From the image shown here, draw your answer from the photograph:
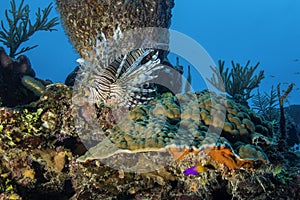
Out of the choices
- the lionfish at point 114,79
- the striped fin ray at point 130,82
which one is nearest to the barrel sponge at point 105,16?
the lionfish at point 114,79

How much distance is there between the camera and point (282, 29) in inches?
4289

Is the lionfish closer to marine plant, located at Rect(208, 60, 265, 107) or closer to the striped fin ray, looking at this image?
the striped fin ray

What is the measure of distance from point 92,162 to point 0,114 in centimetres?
124

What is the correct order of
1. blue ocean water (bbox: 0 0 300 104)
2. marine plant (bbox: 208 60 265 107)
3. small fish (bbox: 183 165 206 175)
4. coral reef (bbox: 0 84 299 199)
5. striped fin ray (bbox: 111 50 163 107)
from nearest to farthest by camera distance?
1. coral reef (bbox: 0 84 299 199)
2. small fish (bbox: 183 165 206 175)
3. striped fin ray (bbox: 111 50 163 107)
4. marine plant (bbox: 208 60 265 107)
5. blue ocean water (bbox: 0 0 300 104)

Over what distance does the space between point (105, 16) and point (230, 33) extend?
4514 inches

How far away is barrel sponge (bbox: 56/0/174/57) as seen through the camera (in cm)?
474

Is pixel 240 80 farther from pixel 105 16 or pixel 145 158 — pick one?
pixel 145 158

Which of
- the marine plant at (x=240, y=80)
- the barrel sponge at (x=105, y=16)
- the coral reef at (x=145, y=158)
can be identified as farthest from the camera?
the marine plant at (x=240, y=80)

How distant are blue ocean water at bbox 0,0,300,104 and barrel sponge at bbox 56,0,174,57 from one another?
86363 mm

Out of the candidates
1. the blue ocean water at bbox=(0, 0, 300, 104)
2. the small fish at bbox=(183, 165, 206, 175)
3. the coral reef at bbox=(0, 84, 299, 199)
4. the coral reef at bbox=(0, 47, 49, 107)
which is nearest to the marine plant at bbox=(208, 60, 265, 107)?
the coral reef at bbox=(0, 84, 299, 199)

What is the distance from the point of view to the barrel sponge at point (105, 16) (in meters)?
4.74

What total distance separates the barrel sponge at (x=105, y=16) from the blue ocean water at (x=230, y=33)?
86.4m

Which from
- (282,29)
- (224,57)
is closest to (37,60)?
(224,57)

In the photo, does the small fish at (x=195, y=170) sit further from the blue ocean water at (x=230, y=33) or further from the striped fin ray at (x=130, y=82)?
the blue ocean water at (x=230, y=33)
